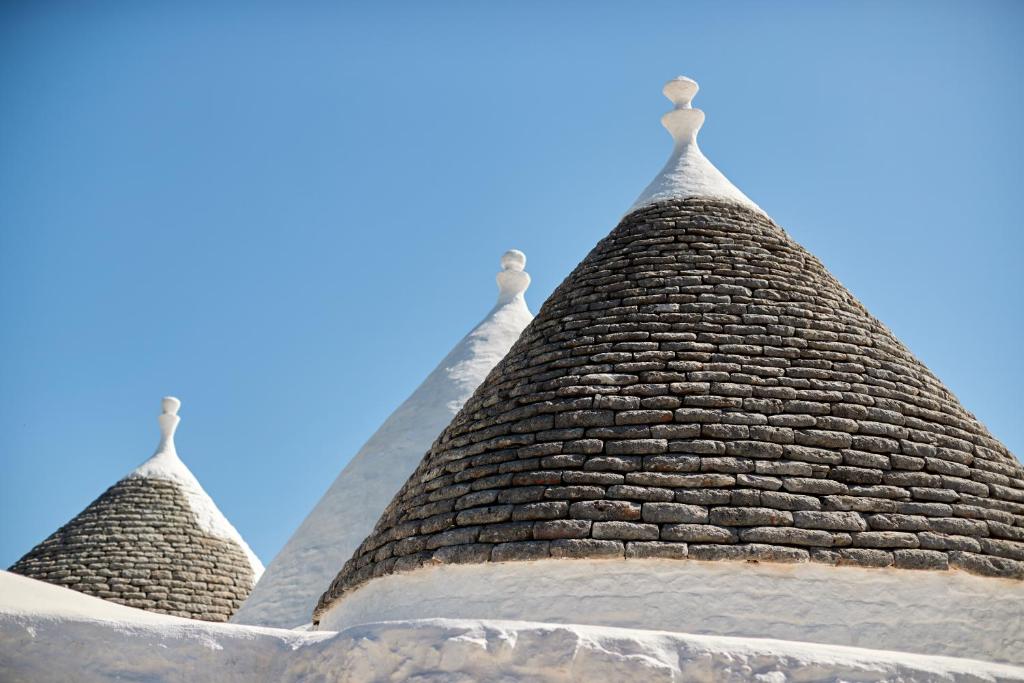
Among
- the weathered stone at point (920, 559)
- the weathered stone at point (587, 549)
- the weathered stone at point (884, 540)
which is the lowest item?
the weathered stone at point (587, 549)

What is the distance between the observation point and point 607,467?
6.81 meters

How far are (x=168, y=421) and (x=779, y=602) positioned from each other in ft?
39.4

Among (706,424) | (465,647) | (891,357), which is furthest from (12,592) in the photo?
(891,357)

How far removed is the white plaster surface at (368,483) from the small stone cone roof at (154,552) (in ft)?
7.60

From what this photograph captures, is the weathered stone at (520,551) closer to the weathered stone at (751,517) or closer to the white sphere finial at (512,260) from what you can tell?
the weathered stone at (751,517)

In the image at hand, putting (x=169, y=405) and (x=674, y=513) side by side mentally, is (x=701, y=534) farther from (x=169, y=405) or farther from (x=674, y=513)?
(x=169, y=405)

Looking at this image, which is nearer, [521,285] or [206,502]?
[521,285]

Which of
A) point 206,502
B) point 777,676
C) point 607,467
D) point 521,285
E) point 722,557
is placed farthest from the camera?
point 206,502

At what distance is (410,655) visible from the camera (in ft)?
17.6

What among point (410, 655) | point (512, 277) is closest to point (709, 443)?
point (410, 655)

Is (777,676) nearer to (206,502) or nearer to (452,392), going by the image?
(452,392)

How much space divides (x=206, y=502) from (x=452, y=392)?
4997mm

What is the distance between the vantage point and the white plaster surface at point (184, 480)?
15062 mm

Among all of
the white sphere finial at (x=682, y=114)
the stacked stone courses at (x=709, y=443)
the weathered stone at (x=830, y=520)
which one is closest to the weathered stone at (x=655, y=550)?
the stacked stone courses at (x=709, y=443)
